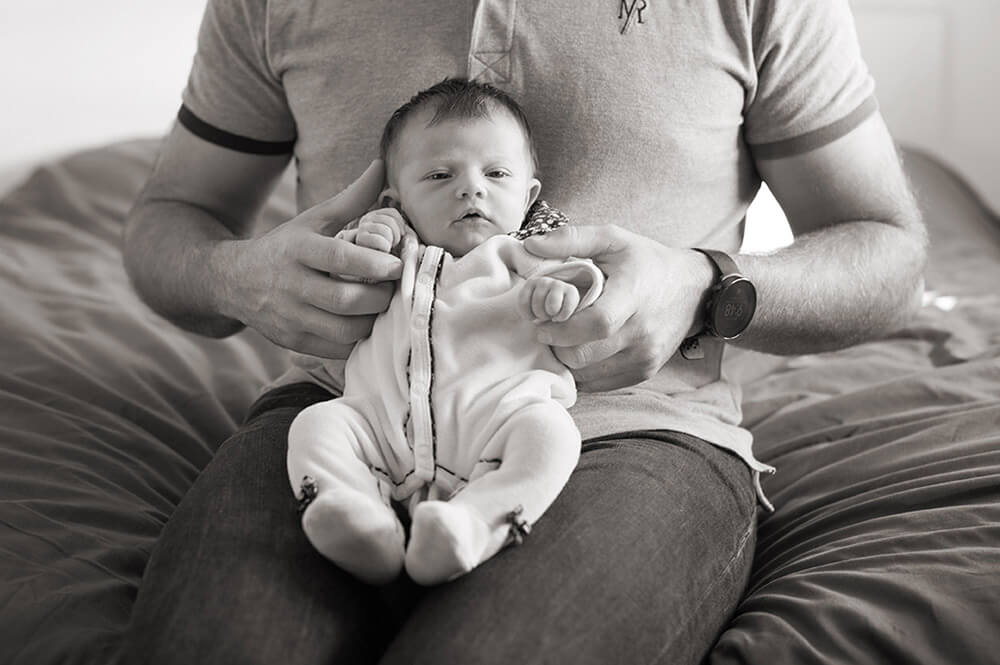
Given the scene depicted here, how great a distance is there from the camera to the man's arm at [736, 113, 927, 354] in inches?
52.9

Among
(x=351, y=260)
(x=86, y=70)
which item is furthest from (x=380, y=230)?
(x=86, y=70)

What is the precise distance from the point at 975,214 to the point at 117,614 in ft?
7.69

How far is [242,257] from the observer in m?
1.31

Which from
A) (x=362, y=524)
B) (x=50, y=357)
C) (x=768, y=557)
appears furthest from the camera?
(x=50, y=357)

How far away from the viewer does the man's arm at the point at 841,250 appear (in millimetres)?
1343

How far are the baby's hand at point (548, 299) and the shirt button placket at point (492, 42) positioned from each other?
A: 348 mm

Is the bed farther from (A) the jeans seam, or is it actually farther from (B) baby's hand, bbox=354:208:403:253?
(B) baby's hand, bbox=354:208:403:253

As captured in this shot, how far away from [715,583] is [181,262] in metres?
0.76

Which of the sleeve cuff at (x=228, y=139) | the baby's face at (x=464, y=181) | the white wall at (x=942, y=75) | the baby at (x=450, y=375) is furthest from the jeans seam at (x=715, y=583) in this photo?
the white wall at (x=942, y=75)

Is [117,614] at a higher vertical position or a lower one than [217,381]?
higher

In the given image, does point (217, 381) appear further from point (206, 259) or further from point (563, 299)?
point (563, 299)

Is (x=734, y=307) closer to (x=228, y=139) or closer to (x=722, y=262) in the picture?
(x=722, y=262)

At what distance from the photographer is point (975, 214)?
2.84 m

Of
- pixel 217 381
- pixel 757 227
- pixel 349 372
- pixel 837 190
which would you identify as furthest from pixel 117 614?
pixel 757 227
